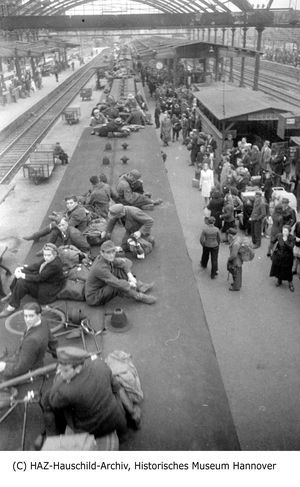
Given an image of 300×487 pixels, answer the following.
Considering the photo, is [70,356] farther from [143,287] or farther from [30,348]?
[143,287]

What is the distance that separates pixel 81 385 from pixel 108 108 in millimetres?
18775

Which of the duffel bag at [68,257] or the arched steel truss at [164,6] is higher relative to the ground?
the arched steel truss at [164,6]

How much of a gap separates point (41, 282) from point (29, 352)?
1.79 metres

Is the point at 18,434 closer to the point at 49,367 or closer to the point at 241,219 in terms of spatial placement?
the point at 49,367

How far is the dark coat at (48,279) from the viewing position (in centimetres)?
636

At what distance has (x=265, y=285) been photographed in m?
9.62

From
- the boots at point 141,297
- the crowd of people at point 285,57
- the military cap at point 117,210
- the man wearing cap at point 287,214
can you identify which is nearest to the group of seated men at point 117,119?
the man wearing cap at point 287,214

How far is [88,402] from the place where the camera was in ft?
13.3

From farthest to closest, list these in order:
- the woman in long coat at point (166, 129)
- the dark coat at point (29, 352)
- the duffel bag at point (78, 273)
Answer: the woman in long coat at point (166, 129)
the duffel bag at point (78, 273)
the dark coat at point (29, 352)

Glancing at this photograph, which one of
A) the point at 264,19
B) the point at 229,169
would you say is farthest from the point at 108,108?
the point at 264,19

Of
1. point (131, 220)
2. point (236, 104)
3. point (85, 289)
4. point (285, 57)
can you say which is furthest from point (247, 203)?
point (285, 57)

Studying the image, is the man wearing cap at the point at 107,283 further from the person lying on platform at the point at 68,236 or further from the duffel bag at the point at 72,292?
the person lying on platform at the point at 68,236

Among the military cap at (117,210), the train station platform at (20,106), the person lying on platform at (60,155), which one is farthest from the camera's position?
the train station platform at (20,106)

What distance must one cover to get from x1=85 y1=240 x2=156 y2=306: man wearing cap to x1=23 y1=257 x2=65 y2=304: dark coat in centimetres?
43
